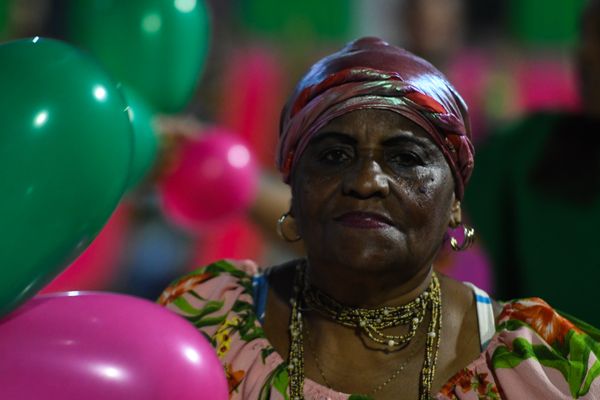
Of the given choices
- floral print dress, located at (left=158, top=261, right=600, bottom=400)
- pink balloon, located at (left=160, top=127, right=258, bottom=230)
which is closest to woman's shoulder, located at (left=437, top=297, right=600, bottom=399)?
floral print dress, located at (left=158, top=261, right=600, bottom=400)

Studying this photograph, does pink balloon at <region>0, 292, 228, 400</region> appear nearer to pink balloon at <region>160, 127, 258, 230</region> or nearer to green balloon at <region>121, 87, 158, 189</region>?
green balloon at <region>121, 87, 158, 189</region>

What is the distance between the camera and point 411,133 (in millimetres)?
1541

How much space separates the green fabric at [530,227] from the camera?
2.32 meters

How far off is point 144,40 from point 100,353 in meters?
1.29

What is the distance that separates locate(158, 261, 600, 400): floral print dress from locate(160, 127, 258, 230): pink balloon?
1067 millimetres

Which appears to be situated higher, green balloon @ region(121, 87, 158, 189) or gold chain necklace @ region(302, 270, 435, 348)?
green balloon @ region(121, 87, 158, 189)

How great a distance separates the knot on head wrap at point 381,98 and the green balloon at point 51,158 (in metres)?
0.40

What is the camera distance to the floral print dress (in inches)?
59.7

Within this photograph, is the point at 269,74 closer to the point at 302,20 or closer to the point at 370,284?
the point at 302,20

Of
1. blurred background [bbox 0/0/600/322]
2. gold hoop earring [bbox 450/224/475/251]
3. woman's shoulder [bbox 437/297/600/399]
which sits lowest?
blurred background [bbox 0/0/600/322]

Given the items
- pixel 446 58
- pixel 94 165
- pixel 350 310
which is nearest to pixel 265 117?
pixel 446 58

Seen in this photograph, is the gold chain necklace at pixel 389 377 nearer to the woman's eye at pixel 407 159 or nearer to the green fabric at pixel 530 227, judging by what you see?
the woman's eye at pixel 407 159

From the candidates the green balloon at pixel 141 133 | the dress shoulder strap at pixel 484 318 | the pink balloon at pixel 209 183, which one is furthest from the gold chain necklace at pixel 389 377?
the pink balloon at pixel 209 183

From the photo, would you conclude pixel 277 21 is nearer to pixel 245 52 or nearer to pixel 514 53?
pixel 245 52
